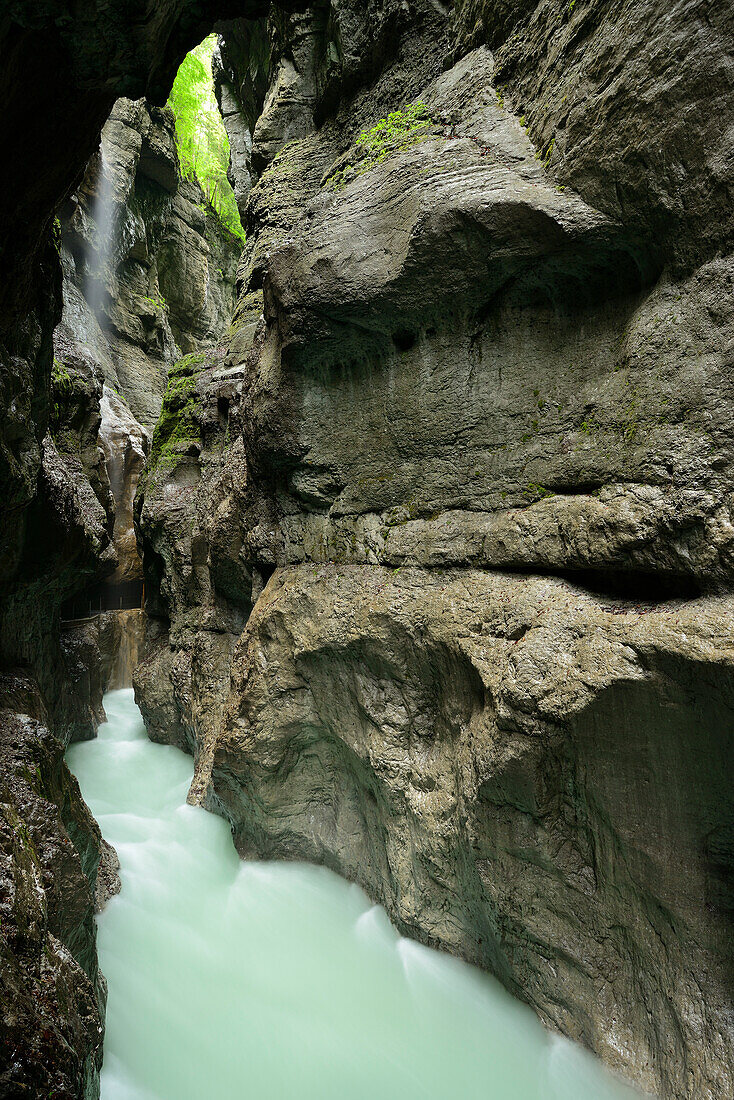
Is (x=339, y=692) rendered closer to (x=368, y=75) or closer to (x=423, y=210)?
(x=423, y=210)

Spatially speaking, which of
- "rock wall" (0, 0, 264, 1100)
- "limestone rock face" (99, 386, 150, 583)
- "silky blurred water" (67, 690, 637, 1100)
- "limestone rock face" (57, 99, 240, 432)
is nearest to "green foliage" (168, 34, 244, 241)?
"limestone rock face" (57, 99, 240, 432)

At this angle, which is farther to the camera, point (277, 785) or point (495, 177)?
point (277, 785)

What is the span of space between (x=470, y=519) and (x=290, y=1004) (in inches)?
174

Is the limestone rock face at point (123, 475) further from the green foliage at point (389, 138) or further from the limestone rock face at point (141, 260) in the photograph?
the green foliage at point (389, 138)

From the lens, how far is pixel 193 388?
11.2 m

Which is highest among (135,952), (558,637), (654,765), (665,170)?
(665,170)

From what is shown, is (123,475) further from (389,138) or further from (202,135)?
(202,135)

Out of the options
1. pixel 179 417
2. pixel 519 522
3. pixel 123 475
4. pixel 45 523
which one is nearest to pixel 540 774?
pixel 519 522

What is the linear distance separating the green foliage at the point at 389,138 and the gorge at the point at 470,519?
56mm

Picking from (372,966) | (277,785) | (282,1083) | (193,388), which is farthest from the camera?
(193,388)

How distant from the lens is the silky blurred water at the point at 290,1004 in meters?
3.92

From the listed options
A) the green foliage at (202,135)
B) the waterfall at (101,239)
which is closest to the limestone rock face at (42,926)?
the waterfall at (101,239)

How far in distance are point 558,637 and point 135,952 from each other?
4.90 metres

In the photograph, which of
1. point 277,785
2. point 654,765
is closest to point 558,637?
point 654,765
